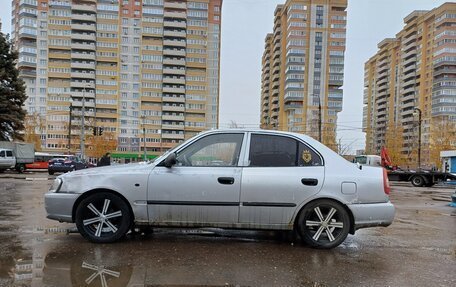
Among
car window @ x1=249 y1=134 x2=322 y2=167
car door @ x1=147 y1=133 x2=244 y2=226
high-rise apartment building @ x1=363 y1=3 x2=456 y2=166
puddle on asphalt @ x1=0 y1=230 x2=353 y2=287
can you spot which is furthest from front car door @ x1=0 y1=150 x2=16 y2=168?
high-rise apartment building @ x1=363 y1=3 x2=456 y2=166

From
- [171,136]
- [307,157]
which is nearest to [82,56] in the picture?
[171,136]

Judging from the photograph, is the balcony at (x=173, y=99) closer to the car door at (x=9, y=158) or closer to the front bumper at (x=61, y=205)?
the car door at (x=9, y=158)

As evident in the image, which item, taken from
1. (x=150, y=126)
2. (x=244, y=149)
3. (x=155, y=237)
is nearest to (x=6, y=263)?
(x=155, y=237)

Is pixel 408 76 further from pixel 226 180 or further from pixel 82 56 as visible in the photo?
pixel 226 180

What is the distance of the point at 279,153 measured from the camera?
18.7ft

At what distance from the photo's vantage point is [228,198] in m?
5.44

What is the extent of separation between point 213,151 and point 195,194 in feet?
2.28

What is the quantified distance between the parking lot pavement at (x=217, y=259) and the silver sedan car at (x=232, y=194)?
0.34 m

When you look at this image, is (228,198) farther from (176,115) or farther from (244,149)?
(176,115)

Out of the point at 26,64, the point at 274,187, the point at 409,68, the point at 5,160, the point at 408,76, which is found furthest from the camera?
the point at 408,76

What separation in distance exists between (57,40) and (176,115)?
3518cm

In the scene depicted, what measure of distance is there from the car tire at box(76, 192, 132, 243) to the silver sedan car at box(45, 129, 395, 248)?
0.01m

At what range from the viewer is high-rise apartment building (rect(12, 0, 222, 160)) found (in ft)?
325

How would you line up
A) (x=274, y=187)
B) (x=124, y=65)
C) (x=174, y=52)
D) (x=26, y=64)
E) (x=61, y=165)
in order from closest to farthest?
(x=274, y=187) < (x=61, y=165) < (x=124, y=65) < (x=26, y=64) < (x=174, y=52)
